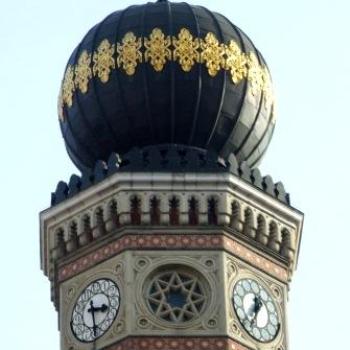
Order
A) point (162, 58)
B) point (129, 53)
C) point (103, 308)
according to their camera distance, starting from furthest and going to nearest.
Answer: point (129, 53) < point (162, 58) < point (103, 308)

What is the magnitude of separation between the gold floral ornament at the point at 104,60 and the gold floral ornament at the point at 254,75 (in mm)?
2260

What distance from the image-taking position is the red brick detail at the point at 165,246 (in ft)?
124

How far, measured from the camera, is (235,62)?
39406 mm

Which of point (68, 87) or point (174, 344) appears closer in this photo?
point (174, 344)

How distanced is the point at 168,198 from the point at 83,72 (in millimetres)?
2804

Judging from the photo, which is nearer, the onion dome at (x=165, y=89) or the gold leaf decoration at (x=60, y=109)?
the onion dome at (x=165, y=89)

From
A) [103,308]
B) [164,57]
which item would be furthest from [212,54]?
[103,308]

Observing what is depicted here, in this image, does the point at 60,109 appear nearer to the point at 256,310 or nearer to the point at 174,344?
the point at 256,310

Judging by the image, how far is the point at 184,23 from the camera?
39.5 metres

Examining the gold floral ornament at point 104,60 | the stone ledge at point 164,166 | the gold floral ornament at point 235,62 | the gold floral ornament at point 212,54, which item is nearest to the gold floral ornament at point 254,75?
the gold floral ornament at point 235,62

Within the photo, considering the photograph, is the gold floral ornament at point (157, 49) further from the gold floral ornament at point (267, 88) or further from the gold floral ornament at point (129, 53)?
the gold floral ornament at point (267, 88)

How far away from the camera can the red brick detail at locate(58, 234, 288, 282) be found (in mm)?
37938

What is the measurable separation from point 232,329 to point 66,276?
301 cm

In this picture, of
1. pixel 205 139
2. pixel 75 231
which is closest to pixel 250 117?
pixel 205 139
